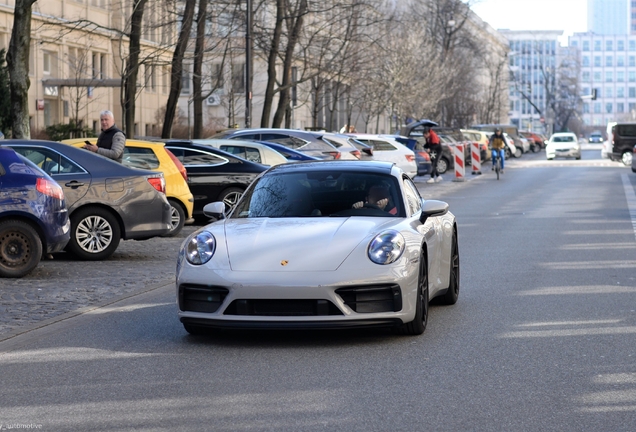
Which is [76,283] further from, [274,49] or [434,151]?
[274,49]

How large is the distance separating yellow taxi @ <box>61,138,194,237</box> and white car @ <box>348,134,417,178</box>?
57.2ft

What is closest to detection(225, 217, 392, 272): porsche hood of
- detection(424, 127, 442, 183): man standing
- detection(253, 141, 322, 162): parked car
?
detection(253, 141, 322, 162): parked car

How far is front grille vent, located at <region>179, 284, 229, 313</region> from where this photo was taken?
8.55 m

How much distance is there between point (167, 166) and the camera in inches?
727

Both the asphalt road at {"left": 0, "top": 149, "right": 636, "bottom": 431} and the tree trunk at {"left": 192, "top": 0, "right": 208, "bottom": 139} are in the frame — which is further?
the tree trunk at {"left": 192, "top": 0, "right": 208, "bottom": 139}

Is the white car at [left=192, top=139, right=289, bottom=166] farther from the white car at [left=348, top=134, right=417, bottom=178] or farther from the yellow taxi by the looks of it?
the white car at [left=348, top=134, right=417, bottom=178]

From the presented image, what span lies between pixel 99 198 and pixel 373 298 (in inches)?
290

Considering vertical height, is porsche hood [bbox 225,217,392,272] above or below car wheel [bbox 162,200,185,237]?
above

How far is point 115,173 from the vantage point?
50.4ft

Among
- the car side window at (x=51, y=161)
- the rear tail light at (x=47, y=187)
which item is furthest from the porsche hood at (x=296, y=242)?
the car side window at (x=51, y=161)

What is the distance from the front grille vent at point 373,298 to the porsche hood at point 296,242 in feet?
0.72

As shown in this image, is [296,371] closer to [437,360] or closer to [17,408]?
[437,360]

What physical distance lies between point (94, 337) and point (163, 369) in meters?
1.62

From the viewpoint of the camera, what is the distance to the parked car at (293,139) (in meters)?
28.5
